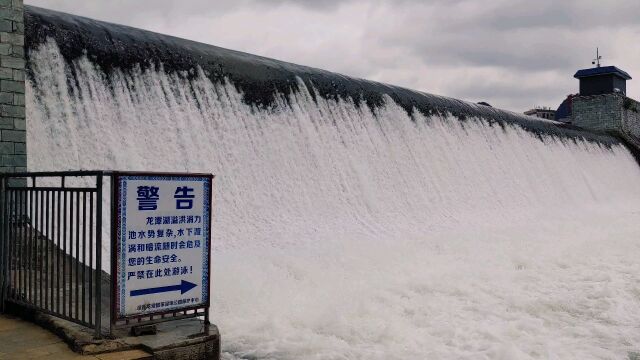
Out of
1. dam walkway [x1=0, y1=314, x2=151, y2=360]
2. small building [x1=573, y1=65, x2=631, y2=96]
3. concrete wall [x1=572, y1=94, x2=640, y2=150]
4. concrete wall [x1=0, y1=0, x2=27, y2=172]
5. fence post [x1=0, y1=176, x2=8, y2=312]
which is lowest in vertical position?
dam walkway [x1=0, y1=314, x2=151, y2=360]

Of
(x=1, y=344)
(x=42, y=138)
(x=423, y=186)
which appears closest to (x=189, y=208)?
(x=1, y=344)

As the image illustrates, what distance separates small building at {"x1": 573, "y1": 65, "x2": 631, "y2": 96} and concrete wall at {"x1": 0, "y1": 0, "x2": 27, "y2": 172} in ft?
98.0

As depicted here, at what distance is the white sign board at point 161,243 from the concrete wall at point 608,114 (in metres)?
29.1

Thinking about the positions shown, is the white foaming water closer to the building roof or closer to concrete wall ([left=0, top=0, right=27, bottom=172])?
concrete wall ([left=0, top=0, right=27, bottom=172])

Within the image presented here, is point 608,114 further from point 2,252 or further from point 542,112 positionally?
point 542,112

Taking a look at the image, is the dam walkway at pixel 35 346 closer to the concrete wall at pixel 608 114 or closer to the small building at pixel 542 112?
the concrete wall at pixel 608 114

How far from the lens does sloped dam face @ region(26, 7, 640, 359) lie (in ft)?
20.7

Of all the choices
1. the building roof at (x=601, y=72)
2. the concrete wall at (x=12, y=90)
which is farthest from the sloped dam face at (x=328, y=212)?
the building roof at (x=601, y=72)

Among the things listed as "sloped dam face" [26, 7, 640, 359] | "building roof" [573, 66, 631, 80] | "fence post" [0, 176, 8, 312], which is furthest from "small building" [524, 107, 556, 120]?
"fence post" [0, 176, 8, 312]

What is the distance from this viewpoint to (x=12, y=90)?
253 inches

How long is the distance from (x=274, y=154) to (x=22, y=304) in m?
6.14

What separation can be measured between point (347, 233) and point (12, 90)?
19.4 feet

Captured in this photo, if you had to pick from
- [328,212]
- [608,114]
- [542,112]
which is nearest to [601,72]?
[608,114]

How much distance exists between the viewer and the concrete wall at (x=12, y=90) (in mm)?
6348
